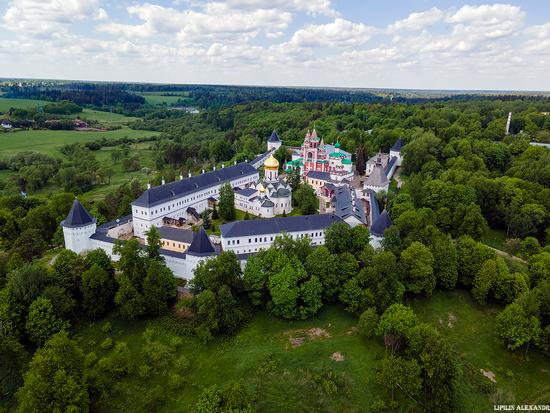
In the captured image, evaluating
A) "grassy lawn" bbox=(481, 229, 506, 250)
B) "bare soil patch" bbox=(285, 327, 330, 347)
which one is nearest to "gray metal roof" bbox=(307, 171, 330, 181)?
"grassy lawn" bbox=(481, 229, 506, 250)

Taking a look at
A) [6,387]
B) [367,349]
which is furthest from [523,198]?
[6,387]

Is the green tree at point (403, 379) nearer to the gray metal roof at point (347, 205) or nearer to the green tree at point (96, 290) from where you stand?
the gray metal roof at point (347, 205)

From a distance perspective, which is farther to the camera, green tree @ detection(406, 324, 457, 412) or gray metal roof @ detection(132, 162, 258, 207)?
gray metal roof @ detection(132, 162, 258, 207)

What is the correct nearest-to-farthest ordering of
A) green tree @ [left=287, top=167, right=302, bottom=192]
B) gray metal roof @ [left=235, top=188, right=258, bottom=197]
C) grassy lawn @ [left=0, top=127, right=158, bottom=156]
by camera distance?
gray metal roof @ [left=235, top=188, right=258, bottom=197]
green tree @ [left=287, top=167, right=302, bottom=192]
grassy lawn @ [left=0, top=127, right=158, bottom=156]

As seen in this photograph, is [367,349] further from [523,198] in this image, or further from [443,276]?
[523,198]

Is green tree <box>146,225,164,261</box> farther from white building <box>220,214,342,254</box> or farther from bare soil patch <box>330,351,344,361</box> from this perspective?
bare soil patch <box>330,351,344,361</box>

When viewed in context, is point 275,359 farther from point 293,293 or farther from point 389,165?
point 389,165

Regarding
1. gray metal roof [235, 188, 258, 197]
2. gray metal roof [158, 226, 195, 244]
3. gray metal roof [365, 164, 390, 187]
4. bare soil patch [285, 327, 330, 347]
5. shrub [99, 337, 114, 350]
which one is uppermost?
gray metal roof [365, 164, 390, 187]

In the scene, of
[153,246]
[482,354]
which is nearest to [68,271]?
[153,246]
